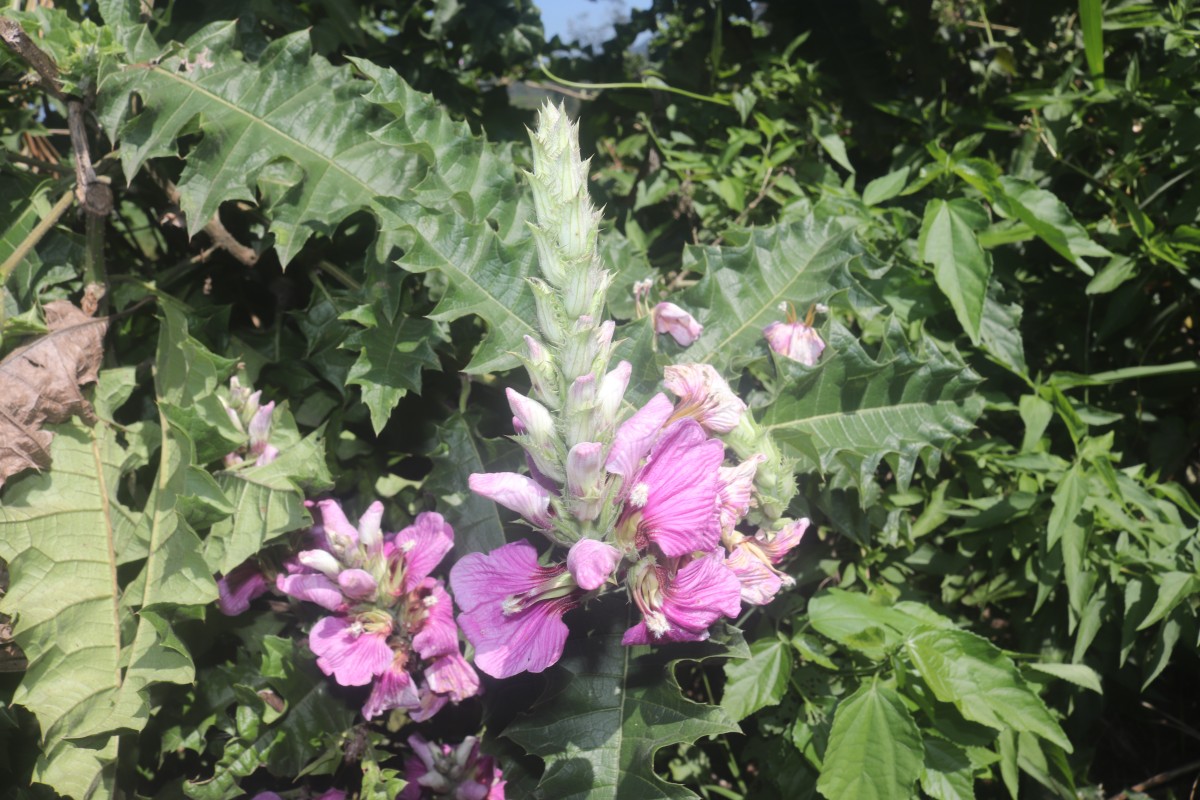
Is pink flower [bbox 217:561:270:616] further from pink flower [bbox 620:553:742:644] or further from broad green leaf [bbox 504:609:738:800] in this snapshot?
pink flower [bbox 620:553:742:644]

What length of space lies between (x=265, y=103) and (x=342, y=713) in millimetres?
976

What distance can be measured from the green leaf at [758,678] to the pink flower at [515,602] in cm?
43

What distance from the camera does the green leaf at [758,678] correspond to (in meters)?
1.24

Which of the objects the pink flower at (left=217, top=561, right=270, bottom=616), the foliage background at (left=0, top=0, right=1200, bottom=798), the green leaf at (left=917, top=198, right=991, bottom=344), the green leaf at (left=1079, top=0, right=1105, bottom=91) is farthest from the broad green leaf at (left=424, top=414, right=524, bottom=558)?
the green leaf at (left=1079, top=0, right=1105, bottom=91)

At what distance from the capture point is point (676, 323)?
50.4 inches

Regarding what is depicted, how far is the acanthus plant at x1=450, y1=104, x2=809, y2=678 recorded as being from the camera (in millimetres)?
802

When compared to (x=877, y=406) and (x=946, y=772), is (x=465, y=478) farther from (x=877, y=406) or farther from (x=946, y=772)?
(x=946, y=772)

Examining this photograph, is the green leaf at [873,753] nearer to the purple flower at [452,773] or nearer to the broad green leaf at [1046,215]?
the purple flower at [452,773]

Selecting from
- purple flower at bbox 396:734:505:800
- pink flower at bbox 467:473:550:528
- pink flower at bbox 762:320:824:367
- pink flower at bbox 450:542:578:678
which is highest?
pink flower at bbox 467:473:550:528

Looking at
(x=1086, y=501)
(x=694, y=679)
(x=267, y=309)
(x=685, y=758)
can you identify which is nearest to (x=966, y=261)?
(x=1086, y=501)

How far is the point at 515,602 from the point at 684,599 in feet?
0.60

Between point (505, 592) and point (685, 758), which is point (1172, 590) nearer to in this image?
point (685, 758)

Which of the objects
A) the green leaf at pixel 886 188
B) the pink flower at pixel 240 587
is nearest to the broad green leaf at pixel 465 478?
the pink flower at pixel 240 587

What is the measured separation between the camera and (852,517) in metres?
1.40
